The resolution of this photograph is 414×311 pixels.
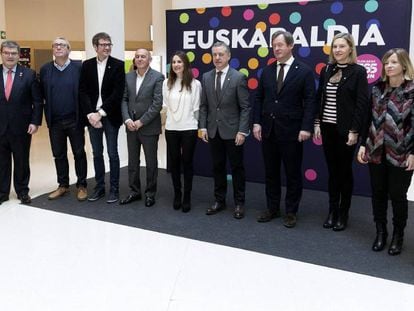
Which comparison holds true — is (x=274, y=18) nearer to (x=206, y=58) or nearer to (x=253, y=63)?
(x=253, y=63)

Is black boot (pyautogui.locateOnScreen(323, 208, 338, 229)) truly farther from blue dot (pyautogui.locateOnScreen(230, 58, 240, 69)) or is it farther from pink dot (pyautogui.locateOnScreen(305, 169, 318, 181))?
blue dot (pyautogui.locateOnScreen(230, 58, 240, 69))

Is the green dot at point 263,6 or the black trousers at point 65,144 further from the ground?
the green dot at point 263,6

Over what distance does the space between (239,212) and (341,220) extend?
34.0 inches

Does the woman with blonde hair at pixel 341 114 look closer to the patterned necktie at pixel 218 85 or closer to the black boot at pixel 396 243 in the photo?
the black boot at pixel 396 243

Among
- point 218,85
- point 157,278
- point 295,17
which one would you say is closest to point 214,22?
point 295,17

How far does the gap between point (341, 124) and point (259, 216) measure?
109cm

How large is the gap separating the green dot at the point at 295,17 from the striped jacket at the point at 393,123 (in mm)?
1815

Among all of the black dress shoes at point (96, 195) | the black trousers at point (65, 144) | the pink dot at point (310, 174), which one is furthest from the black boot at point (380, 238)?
the black trousers at point (65, 144)

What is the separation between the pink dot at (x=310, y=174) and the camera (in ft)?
16.3

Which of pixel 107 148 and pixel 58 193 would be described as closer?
pixel 107 148

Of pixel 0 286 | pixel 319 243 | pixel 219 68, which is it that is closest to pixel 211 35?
pixel 219 68

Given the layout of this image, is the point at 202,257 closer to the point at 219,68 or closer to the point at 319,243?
the point at 319,243

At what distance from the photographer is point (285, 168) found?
385 cm

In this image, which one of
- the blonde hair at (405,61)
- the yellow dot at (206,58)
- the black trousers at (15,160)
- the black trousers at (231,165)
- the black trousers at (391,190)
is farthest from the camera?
the yellow dot at (206,58)
